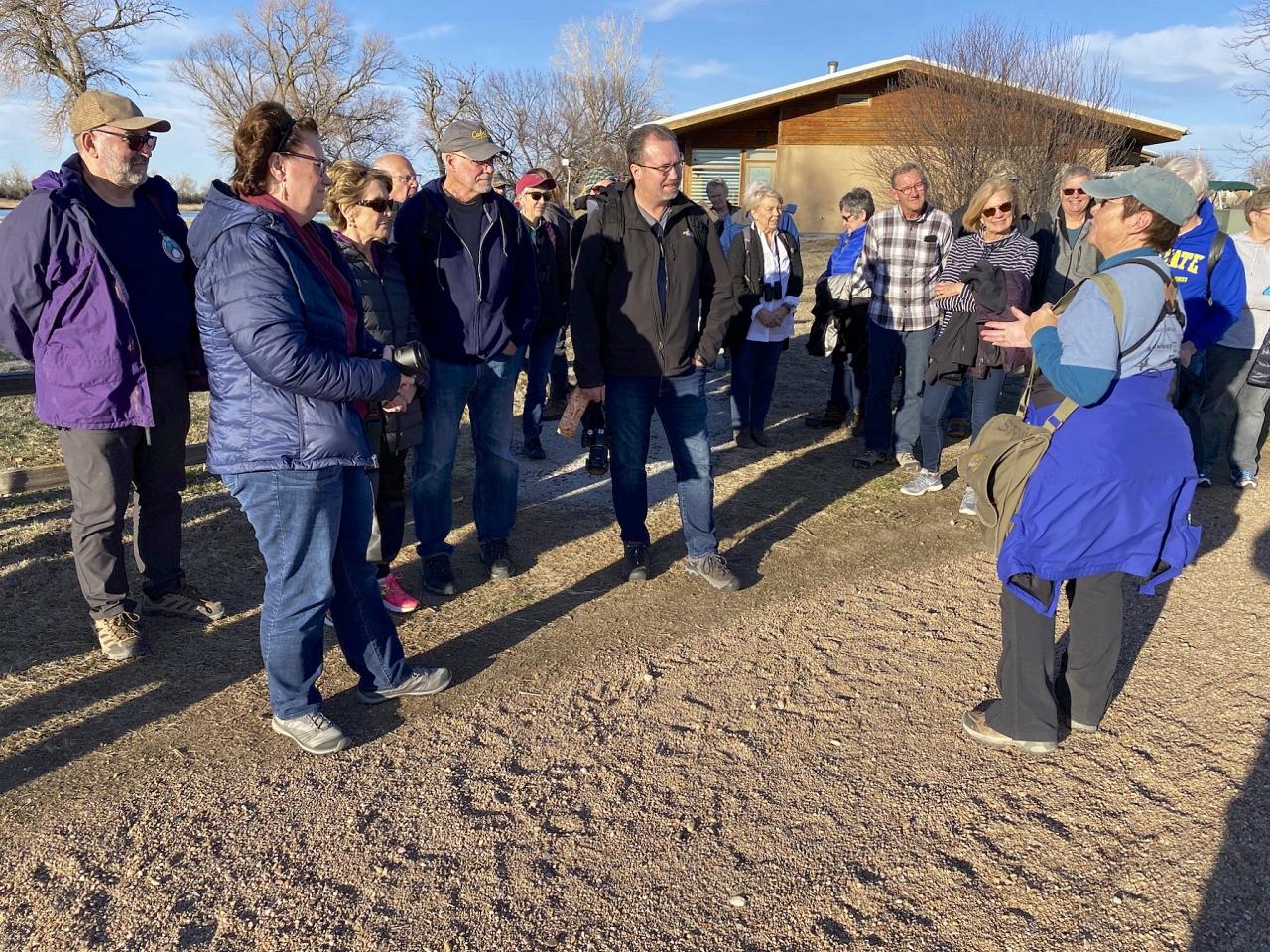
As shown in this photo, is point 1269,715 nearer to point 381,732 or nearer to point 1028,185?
point 381,732

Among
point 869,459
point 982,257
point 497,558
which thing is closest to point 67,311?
point 497,558

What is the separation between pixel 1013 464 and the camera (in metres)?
2.97

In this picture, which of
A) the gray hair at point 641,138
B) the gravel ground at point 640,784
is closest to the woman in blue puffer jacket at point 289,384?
the gravel ground at point 640,784

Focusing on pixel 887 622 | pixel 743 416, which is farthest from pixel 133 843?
pixel 743 416

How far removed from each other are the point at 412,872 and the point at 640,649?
156 cm

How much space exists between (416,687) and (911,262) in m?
4.37

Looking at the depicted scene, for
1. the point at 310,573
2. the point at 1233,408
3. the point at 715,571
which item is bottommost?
the point at 715,571

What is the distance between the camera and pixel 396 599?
13.6 feet

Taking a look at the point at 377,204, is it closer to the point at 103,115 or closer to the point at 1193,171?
the point at 103,115

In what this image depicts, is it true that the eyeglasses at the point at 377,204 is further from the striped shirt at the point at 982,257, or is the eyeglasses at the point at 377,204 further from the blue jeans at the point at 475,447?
the striped shirt at the point at 982,257

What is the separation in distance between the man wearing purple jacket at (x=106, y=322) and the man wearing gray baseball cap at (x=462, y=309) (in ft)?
3.41

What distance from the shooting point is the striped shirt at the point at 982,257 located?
5.09 metres

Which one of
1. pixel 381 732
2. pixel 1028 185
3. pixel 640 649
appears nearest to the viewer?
pixel 381 732

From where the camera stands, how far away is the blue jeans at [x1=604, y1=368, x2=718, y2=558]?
4348mm
